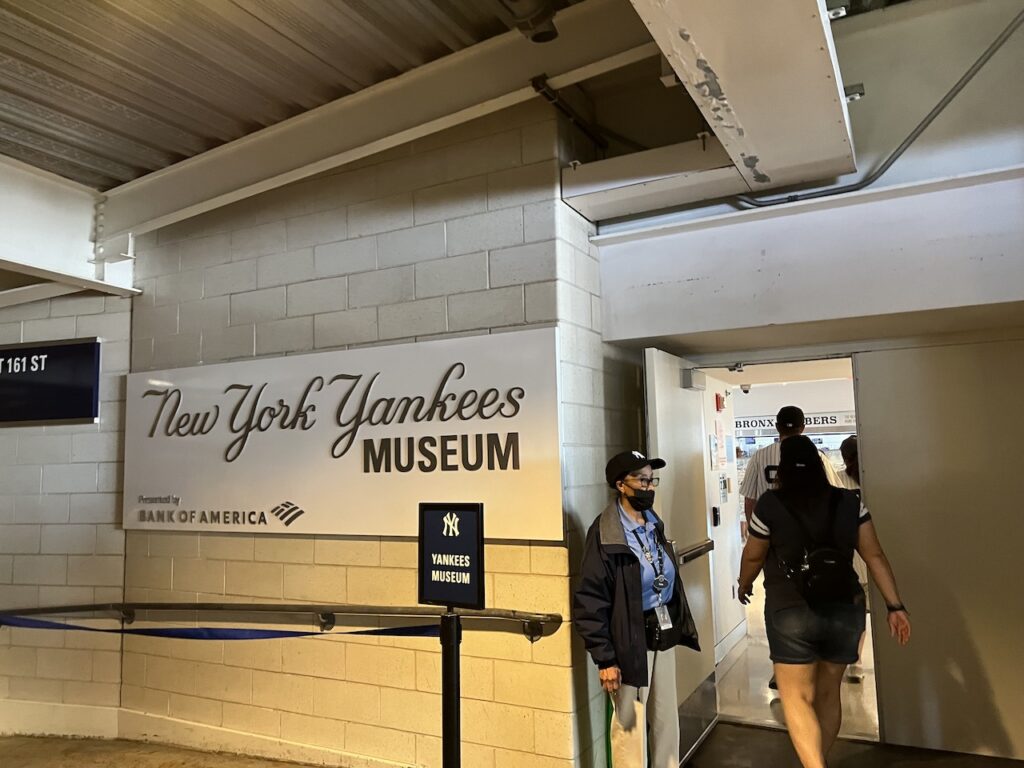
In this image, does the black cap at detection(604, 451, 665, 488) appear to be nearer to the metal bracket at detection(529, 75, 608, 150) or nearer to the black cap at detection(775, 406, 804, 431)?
the black cap at detection(775, 406, 804, 431)

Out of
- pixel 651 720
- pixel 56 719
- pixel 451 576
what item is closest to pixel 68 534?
pixel 56 719

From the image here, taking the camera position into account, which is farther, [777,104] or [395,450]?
[395,450]

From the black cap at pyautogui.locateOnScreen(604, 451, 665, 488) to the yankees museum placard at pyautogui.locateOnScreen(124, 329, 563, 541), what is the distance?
233 millimetres

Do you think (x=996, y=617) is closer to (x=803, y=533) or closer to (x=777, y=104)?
(x=803, y=533)

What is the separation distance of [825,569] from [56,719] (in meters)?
4.33

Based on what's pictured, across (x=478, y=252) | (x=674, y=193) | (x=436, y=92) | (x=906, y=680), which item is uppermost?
(x=436, y=92)

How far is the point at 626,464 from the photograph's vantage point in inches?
109

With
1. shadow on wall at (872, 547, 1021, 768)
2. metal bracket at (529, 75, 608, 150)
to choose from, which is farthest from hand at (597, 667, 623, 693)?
metal bracket at (529, 75, 608, 150)

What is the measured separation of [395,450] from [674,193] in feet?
5.64

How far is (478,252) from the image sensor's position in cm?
325

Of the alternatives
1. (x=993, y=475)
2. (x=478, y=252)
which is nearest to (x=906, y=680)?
(x=993, y=475)

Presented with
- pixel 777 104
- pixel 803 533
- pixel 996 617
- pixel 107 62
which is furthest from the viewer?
pixel 996 617

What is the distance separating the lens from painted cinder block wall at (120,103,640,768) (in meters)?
3.04

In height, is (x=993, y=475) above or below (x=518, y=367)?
below
